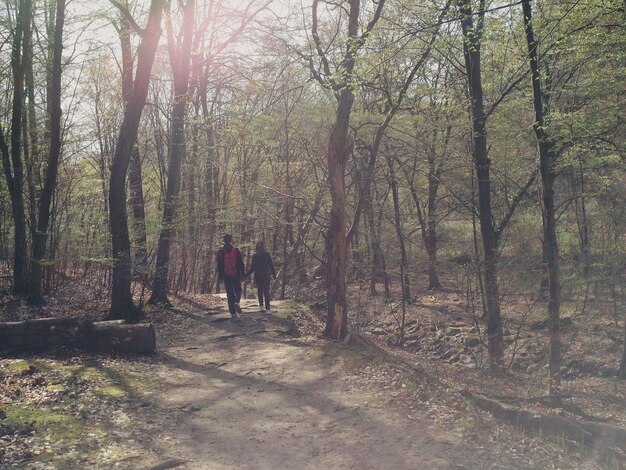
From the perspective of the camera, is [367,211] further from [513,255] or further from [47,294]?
[47,294]

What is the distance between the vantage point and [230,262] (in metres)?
12.8

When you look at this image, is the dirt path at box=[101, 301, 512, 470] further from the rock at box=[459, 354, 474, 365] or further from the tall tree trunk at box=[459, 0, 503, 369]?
the rock at box=[459, 354, 474, 365]

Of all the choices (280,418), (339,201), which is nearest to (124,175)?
(339,201)

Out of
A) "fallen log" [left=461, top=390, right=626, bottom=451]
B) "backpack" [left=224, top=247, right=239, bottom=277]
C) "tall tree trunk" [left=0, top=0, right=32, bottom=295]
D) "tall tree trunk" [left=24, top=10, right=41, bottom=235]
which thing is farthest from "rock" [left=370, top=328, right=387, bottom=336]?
"fallen log" [left=461, top=390, right=626, bottom=451]

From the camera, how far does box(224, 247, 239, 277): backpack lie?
1281 centimetres

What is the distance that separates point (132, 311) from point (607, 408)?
378 inches

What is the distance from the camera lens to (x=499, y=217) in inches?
569

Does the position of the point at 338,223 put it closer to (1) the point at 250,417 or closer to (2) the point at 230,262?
(2) the point at 230,262

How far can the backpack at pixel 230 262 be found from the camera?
12.8m

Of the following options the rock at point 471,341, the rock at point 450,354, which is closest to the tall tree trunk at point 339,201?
the rock at point 450,354

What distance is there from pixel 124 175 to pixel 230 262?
322 cm

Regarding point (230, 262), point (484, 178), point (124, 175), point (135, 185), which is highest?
point (135, 185)

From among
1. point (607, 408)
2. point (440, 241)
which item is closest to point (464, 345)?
point (440, 241)

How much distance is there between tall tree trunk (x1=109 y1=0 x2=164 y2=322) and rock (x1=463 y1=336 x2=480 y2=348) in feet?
Result: 32.4
